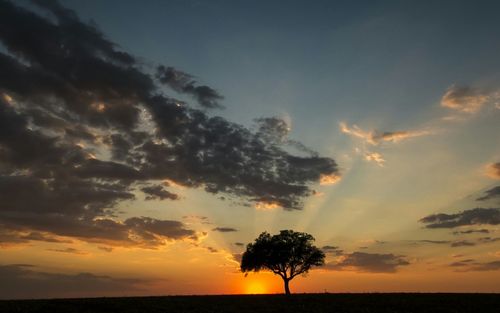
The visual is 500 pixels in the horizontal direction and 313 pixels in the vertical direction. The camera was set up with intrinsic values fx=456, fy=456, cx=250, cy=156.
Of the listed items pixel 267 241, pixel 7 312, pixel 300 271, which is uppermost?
pixel 267 241

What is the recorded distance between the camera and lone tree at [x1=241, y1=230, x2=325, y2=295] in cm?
8931

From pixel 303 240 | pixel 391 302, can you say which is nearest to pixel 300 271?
pixel 303 240

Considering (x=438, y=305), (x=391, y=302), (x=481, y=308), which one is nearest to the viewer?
(x=481, y=308)

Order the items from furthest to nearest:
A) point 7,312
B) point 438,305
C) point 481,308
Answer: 1. point 438,305
2. point 481,308
3. point 7,312

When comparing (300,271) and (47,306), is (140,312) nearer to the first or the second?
(47,306)

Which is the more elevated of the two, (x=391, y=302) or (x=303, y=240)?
(x=303, y=240)

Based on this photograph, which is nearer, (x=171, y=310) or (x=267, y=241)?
(x=171, y=310)

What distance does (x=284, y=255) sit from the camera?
291 ft

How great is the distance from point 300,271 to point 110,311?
50.8 m

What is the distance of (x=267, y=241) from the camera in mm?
90875

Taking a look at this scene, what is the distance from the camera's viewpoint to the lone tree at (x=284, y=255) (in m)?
89.3

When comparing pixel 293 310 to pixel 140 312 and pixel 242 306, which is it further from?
pixel 140 312

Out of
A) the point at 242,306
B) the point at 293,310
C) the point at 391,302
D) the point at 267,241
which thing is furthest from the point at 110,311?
the point at 267,241

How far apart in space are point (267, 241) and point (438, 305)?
44990 millimetres
